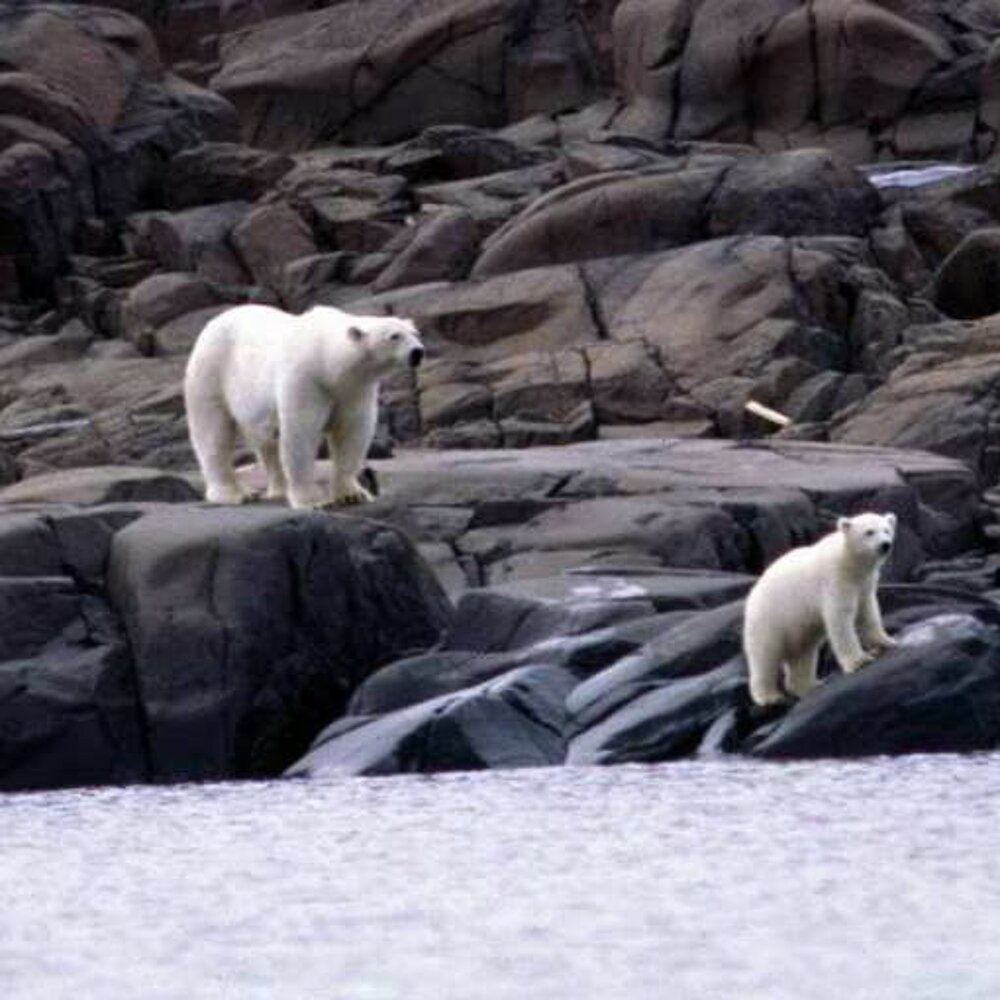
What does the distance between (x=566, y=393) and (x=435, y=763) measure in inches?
825

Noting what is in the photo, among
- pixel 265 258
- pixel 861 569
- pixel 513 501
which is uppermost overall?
pixel 861 569

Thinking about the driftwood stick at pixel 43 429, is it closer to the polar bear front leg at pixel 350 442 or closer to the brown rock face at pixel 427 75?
the polar bear front leg at pixel 350 442

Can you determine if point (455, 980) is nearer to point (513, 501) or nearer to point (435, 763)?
point (435, 763)

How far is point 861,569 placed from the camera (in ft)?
73.3

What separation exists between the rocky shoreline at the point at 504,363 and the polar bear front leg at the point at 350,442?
68 centimetres

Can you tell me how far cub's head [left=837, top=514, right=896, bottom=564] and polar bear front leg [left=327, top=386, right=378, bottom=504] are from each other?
5.29 meters

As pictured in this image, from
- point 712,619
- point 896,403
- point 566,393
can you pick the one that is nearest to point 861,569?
point 712,619

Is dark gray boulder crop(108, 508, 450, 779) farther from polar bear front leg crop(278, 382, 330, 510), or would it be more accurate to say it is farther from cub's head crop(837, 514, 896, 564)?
cub's head crop(837, 514, 896, 564)

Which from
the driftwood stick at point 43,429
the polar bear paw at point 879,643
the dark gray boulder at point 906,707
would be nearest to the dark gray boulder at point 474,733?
the dark gray boulder at point 906,707

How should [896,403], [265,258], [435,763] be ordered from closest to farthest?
[435,763]
[896,403]
[265,258]

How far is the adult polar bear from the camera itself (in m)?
26.2

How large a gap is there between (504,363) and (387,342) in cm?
1889

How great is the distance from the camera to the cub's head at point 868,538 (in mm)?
22203

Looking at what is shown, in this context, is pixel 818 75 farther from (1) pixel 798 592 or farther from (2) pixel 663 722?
(1) pixel 798 592
